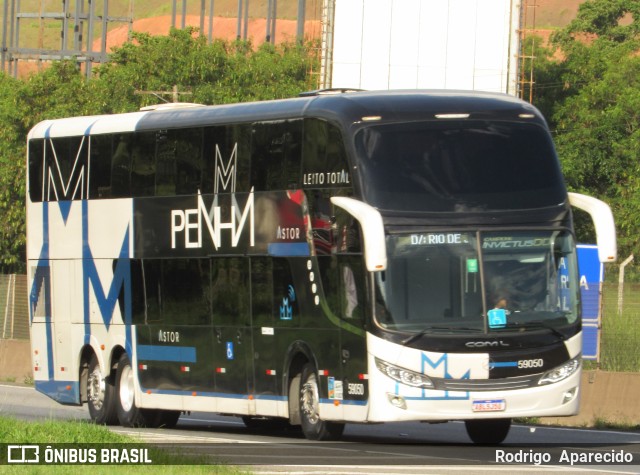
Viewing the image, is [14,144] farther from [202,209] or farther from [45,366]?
[202,209]

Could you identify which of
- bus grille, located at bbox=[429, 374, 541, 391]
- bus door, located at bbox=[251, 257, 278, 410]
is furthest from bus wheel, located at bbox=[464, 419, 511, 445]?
bus door, located at bbox=[251, 257, 278, 410]

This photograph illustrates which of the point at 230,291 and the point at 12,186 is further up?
the point at 230,291

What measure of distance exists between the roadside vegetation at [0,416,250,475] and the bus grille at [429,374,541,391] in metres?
2.81

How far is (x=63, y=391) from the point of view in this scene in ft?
79.6

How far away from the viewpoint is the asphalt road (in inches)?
563

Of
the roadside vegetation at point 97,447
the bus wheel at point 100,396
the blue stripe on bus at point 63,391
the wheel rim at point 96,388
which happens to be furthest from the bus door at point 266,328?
the blue stripe on bus at point 63,391

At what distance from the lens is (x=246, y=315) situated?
19.7 metres

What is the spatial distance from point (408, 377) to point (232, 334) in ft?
13.4

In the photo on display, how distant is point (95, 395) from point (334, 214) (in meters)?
7.50

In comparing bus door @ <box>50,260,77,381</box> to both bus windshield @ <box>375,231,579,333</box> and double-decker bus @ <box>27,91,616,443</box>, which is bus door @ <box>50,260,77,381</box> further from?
bus windshield @ <box>375,231,579,333</box>

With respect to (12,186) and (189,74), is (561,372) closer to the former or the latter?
(189,74)

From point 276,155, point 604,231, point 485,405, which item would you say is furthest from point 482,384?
point 276,155

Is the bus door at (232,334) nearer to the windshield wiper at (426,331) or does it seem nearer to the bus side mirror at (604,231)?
the windshield wiper at (426,331)

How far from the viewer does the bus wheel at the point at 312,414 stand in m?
18.1
